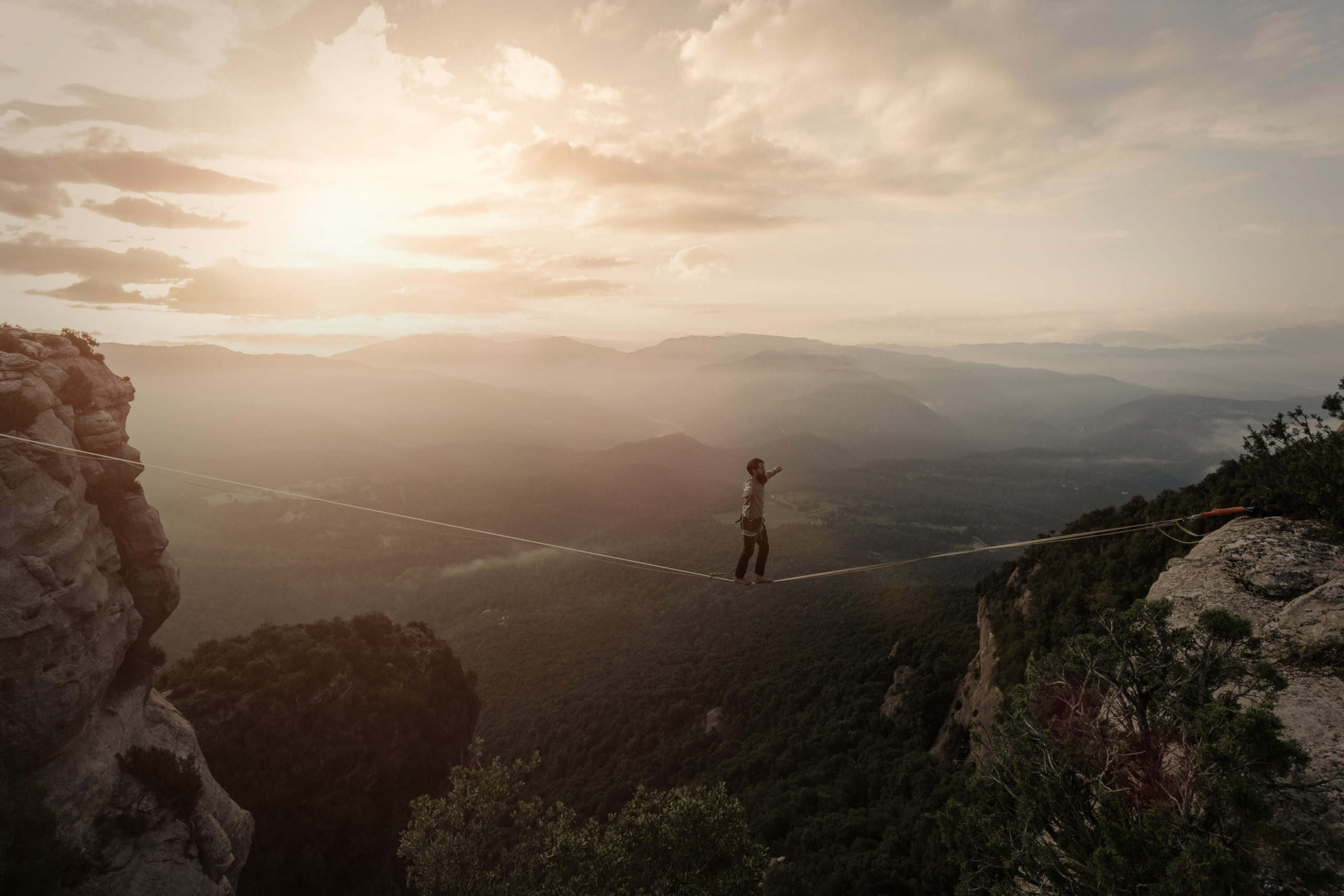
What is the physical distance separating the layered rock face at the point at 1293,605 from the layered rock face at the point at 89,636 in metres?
34.0

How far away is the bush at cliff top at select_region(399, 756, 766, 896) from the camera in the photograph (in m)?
20.8

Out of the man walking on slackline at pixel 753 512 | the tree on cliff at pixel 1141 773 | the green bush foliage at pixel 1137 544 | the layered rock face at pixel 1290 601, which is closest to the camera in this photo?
the tree on cliff at pixel 1141 773

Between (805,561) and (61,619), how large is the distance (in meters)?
126

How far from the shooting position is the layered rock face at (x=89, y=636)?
656 inches

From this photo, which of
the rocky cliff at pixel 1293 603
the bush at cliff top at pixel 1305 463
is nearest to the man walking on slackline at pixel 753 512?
the rocky cliff at pixel 1293 603

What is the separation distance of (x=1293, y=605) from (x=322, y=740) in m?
46.6

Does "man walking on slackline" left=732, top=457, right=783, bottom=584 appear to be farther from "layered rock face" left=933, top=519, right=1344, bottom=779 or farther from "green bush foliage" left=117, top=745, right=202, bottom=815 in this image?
"green bush foliage" left=117, top=745, right=202, bottom=815

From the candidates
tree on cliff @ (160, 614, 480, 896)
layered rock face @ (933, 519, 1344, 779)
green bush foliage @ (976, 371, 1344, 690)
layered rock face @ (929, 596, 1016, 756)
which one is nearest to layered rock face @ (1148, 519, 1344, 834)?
layered rock face @ (933, 519, 1344, 779)

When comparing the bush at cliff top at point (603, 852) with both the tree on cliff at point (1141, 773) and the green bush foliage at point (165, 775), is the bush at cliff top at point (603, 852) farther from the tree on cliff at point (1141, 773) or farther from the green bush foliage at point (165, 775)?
the tree on cliff at point (1141, 773)

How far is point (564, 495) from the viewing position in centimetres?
19425

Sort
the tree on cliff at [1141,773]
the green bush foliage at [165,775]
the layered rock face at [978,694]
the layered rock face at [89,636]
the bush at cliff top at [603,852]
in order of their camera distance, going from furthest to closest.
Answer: the layered rock face at [978,694] < the bush at cliff top at [603,852] < the green bush foliage at [165,775] < the layered rock face at [89,636] < the tree on cliff at [1141,773]

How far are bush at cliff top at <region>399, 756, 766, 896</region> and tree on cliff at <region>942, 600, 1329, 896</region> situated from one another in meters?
10.6

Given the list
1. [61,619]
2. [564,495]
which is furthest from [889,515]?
[61,619]

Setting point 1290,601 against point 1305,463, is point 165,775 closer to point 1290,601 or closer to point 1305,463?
point 1290,601
